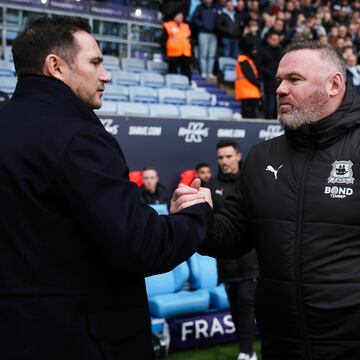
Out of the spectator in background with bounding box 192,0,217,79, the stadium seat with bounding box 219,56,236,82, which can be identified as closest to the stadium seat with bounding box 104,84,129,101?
the spectator in background with bounding box 192,0,217,79

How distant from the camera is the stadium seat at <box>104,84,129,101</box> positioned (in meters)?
9.93

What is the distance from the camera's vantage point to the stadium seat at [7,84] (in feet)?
29.3

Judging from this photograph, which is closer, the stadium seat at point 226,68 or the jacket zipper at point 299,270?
the jacket zipper at point 299,270

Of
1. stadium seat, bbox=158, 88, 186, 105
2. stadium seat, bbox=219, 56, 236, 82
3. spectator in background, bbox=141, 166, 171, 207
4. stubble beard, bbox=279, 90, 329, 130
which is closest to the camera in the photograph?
stubble beard, bbox=279, 90, 329, 130

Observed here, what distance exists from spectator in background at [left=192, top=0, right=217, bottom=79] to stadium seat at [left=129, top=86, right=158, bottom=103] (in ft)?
7.30

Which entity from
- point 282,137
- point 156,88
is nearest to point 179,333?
point 282,137

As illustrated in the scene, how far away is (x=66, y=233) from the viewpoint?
1691 mm

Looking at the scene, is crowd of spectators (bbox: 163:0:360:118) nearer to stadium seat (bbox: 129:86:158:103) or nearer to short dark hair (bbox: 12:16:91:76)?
stadium seat (bbox: 129:86:158:103)

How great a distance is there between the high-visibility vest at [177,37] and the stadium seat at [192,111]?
165 centimetres

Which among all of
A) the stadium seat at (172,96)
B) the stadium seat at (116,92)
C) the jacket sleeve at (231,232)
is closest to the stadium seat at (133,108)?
the stadium seat at (116,92)

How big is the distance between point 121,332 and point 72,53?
861mm

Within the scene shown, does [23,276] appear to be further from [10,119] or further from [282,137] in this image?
[282,137]

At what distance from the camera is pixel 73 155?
1.64 m

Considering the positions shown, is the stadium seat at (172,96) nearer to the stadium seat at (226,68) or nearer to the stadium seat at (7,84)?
the stadium seat at (226,68)
